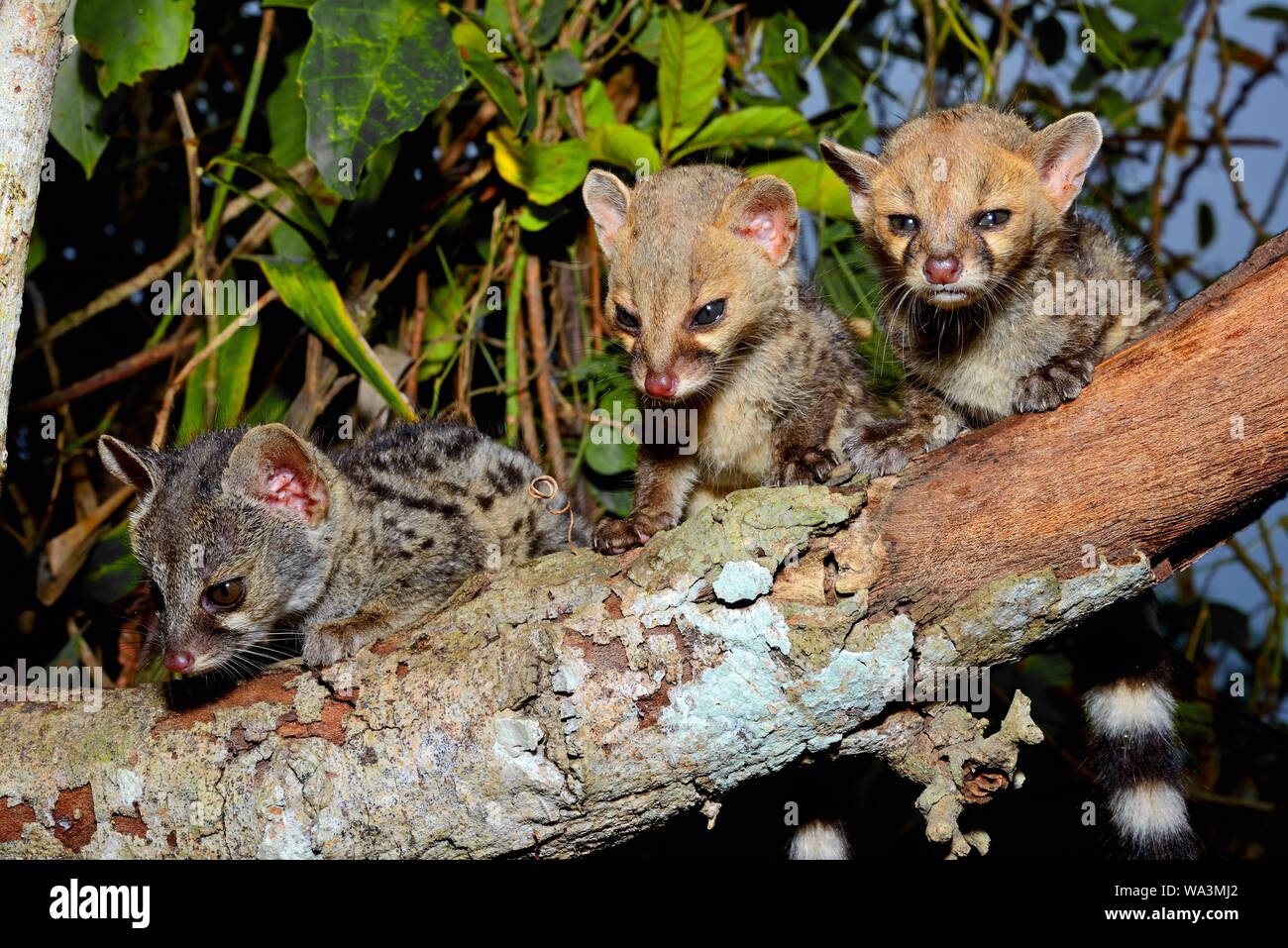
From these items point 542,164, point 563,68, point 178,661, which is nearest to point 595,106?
point 563,68

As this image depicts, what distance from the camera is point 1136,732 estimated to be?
379 cm

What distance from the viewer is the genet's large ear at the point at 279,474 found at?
11.9 ft

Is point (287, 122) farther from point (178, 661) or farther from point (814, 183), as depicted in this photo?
point (178, 661)

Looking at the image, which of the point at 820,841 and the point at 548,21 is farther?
the point at 548,21

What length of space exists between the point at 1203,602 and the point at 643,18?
11.8ft

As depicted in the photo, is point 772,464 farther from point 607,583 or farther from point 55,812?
point 55,812

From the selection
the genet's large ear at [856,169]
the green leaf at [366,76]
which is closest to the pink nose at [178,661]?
the green leaf at [366,76]

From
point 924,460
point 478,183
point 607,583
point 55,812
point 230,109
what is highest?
point 230,109

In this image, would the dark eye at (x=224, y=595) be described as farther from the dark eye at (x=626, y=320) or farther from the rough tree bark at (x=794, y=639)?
the dark eye at (x=626, y=320)

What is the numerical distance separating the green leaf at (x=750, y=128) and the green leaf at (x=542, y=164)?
48 centimetres

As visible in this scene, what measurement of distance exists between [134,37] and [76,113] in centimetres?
41

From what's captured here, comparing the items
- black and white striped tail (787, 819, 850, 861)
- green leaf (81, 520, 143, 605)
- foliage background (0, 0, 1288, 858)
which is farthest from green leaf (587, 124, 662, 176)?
black and white striped tail (787, 819, 850, 861)

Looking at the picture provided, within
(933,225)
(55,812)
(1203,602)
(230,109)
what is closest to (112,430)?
(230,109)

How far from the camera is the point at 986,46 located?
18.6 feet
